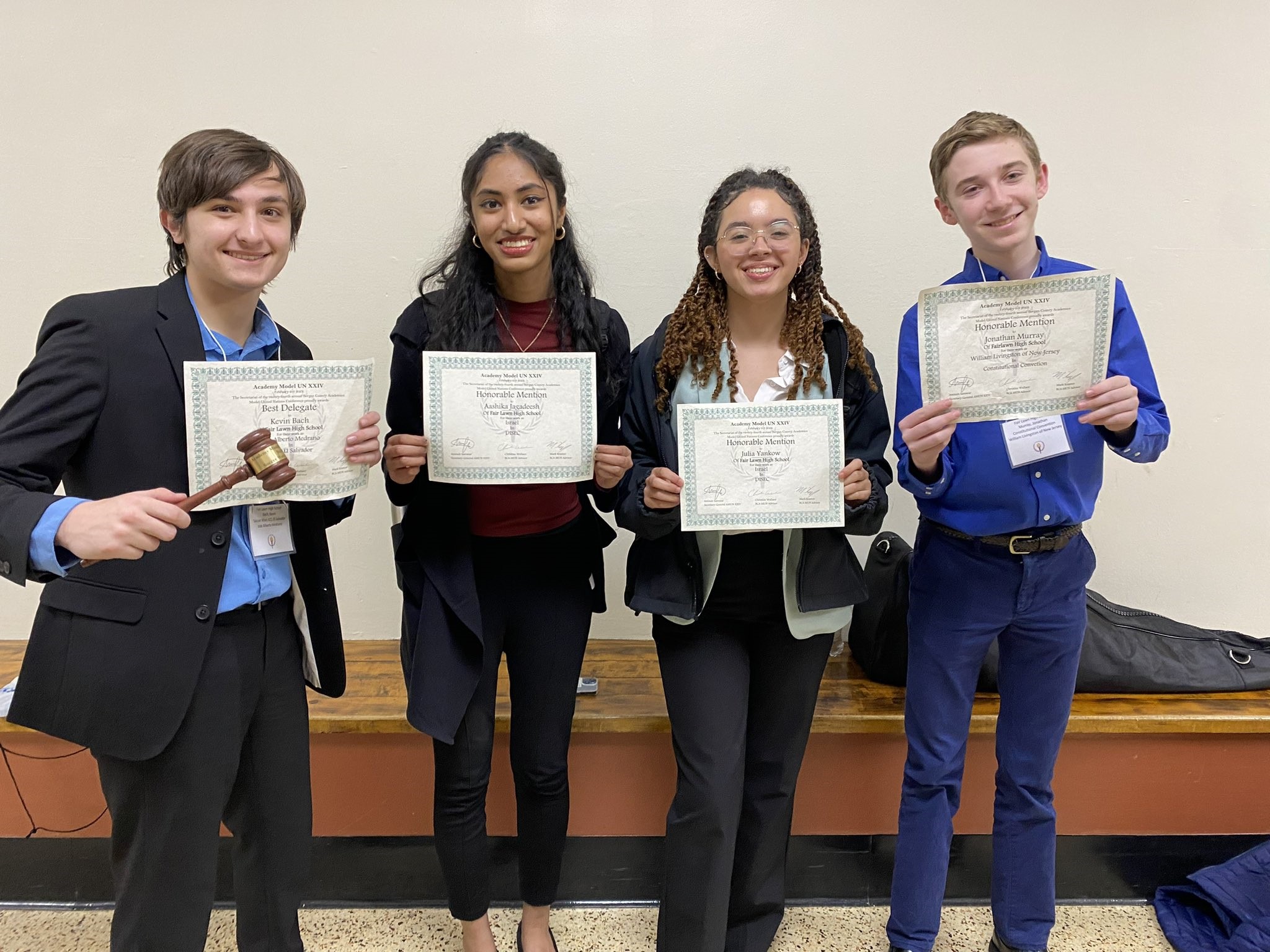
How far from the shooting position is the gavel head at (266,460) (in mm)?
1224

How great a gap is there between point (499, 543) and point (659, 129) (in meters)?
1.45

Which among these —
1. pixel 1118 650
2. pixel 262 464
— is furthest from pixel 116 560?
pixel 1118 650

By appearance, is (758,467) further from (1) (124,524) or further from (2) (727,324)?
(1) (124,524)

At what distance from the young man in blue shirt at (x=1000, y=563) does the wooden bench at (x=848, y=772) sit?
0.32 metres

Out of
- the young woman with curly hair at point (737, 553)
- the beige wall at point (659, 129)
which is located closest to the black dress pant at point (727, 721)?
the young woman with curly hair at point (737, 553)

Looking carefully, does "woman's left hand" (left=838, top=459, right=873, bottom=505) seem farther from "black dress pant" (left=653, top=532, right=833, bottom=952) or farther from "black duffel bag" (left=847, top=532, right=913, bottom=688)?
"black duffel bag" (left=847, top=532, right=913, bottom=688)

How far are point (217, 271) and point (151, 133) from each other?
153 centimetres

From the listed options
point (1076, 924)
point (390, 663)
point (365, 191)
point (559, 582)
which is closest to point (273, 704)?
→ point (559, 582)

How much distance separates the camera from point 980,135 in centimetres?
155

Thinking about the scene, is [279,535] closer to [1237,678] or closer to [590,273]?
[590,273]

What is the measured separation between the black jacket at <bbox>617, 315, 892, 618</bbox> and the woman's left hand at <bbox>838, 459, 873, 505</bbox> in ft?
0.13

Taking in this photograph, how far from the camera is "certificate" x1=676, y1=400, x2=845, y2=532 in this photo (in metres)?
1.57

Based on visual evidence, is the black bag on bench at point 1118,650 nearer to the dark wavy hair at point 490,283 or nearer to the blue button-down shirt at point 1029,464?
the blue button-down shirt at point 1029,464

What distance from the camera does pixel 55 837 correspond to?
6.99 ft
